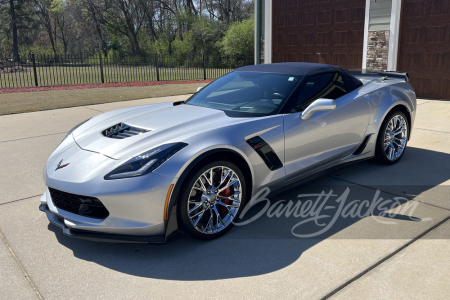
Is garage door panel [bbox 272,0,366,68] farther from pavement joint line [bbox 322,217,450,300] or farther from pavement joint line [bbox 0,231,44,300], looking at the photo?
pavement joint line [bbox 0,231,44,300]

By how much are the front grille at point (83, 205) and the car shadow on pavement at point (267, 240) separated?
36cm

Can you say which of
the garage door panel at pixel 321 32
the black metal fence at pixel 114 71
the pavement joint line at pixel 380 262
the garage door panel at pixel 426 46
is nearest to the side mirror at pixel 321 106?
the pavement joint line at pixel 380 262

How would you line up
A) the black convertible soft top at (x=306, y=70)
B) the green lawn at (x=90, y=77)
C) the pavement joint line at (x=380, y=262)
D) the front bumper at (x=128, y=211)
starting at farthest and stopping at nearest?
the green lawn at (x=90, y=77) < the black convertible soft top at (x=306, y=70) < the front bumper at (x=128, y=211) < the pavement joint line at (x=380, y=262)

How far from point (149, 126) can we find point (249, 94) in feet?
3.89

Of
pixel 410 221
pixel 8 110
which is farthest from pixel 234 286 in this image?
pixel 8 110

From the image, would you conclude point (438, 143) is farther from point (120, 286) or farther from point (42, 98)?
point (42, 98)

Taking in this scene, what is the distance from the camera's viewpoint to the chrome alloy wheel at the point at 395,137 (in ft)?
16.7

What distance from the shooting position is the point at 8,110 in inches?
390

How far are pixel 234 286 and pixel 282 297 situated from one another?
34 cm

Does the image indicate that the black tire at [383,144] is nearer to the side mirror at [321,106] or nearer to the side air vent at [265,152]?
the side mirror at [321,106]

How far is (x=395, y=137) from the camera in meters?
5.27

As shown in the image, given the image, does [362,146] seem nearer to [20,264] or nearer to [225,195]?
[225,195]

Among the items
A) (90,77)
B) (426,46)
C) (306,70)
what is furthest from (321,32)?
(90,77)

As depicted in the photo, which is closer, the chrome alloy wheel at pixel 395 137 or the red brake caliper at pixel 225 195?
the red brake caliper at pixel 225 195
